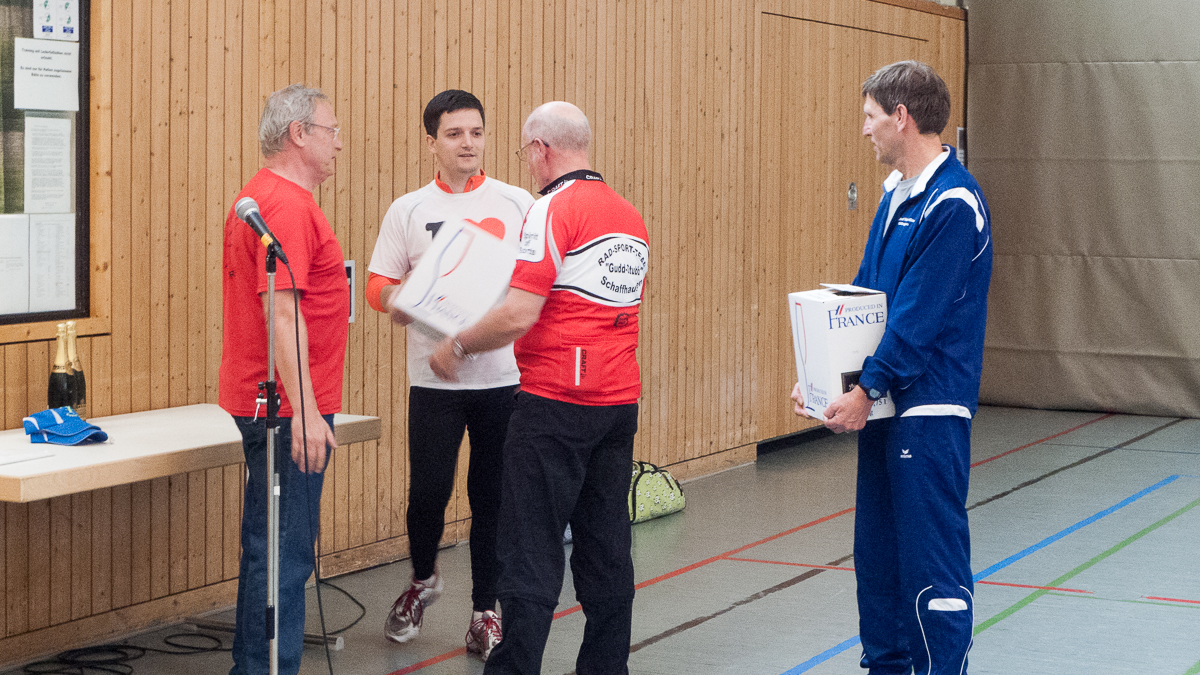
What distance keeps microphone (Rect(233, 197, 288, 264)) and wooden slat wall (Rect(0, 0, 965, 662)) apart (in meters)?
1.26

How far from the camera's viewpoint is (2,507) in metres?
4.09

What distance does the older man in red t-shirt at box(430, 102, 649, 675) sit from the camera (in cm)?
347

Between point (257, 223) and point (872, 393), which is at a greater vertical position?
point (257, 223)

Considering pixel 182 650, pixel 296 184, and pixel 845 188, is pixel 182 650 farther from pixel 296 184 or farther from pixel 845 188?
pixel 845 188

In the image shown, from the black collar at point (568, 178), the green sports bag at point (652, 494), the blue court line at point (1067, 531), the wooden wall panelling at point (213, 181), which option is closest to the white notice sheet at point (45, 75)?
the wooden wall panelling at point (213, 181)

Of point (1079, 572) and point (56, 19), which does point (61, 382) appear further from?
point (1079, 572)

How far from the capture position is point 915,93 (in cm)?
340

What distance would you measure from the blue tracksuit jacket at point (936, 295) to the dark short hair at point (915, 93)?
10 centimetres

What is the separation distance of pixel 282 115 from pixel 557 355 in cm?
106

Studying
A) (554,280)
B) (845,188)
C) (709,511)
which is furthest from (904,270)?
(845,188)

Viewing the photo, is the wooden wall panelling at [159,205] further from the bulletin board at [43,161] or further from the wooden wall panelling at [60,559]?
the wooden wall panelling at [60,559]

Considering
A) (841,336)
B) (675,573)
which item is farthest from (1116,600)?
(841,336)

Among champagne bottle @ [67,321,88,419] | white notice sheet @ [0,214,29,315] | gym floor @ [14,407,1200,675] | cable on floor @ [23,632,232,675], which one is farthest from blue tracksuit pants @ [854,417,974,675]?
white notice sheet @ [0,214,29,315]

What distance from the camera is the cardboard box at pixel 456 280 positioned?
11.6 ft
